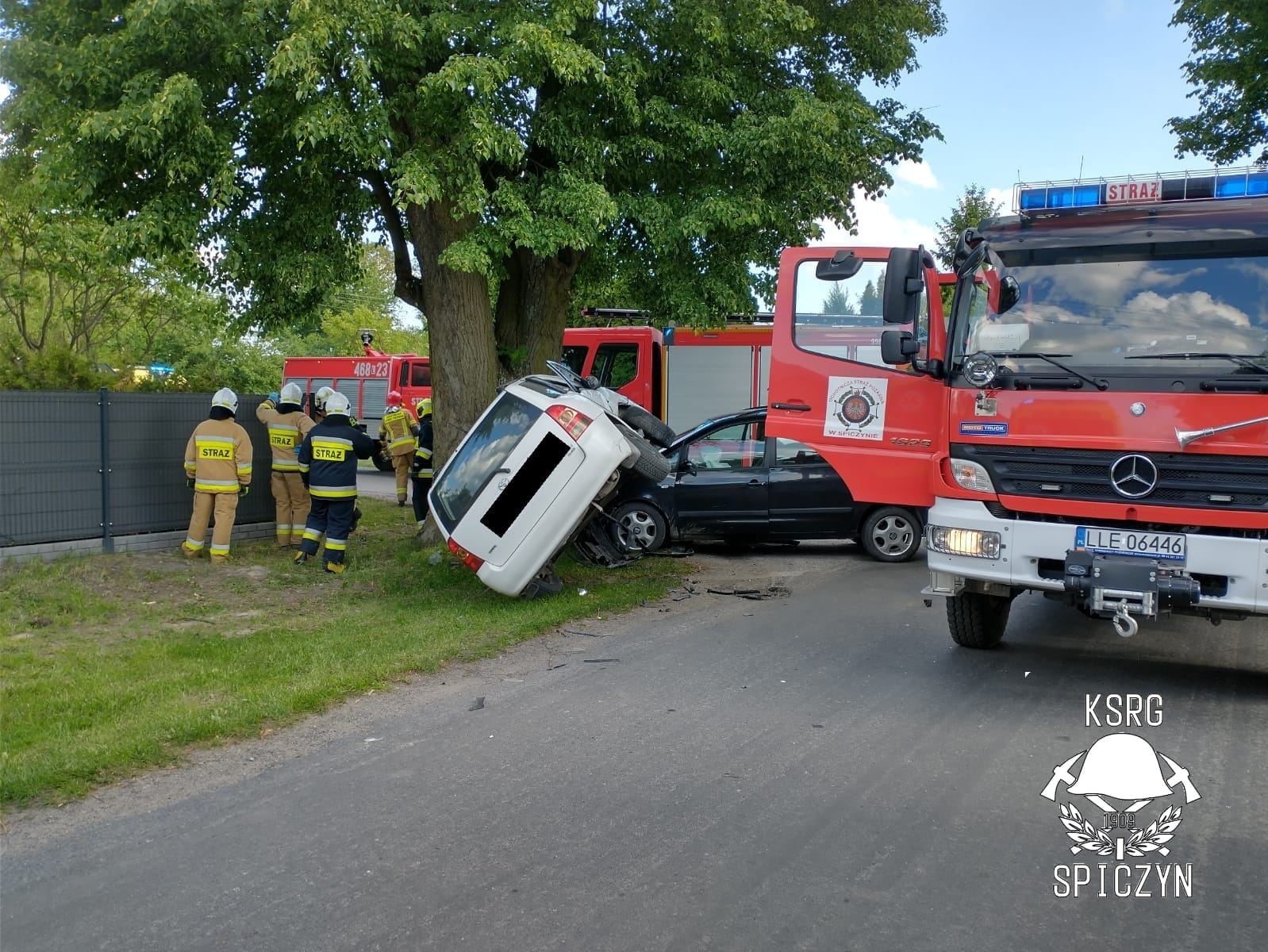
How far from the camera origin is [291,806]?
4664mm

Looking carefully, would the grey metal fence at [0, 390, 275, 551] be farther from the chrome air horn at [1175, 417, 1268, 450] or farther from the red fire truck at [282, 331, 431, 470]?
the red fire truck at [282, 331, 431, 470]

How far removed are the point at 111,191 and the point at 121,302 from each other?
1196cm

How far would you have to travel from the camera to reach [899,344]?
6758 mm

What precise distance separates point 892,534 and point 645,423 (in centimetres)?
351

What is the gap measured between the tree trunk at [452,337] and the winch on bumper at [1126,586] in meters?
6.92

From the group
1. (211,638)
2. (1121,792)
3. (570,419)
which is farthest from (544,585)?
(1121,792)

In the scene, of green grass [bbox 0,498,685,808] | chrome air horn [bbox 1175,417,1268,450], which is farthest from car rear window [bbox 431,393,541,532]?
chrome air horn [bbox 1175,417,1268,450]

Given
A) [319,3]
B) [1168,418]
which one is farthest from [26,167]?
[1168,418]

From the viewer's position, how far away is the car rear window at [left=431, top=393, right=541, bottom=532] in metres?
8.64

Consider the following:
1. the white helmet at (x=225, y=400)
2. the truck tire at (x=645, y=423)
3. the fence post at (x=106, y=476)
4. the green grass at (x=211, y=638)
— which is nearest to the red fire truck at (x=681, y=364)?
the green grass at (x=211, y=638)

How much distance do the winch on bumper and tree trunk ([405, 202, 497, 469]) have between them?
A: 6919 mm

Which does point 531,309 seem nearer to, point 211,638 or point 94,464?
point 94,464

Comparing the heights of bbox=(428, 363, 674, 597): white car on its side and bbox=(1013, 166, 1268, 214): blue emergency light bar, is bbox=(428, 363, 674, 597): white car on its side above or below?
below

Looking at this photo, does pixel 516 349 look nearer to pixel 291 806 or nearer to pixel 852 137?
pixel 852 137
